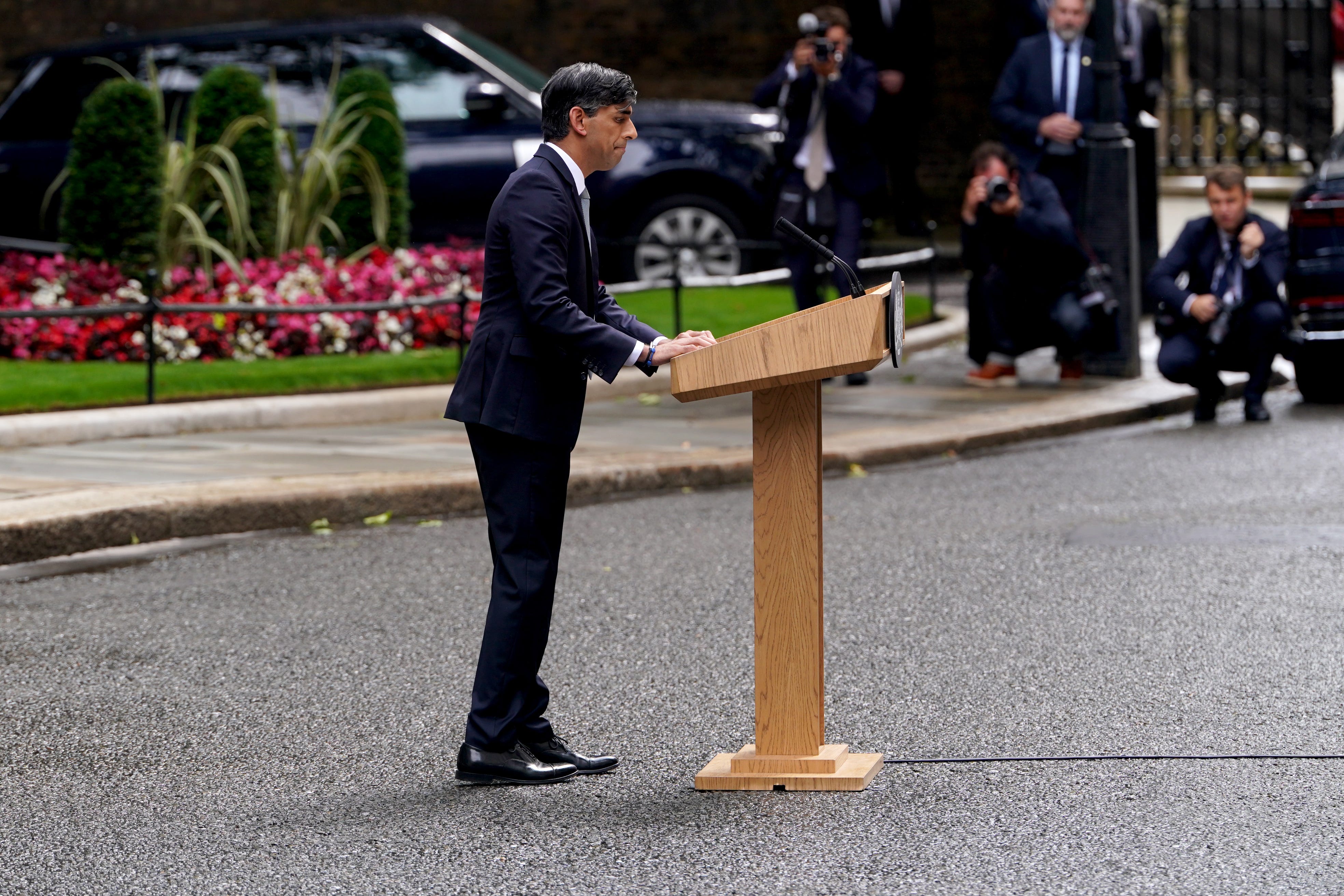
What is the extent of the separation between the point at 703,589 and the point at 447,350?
5.26 meters

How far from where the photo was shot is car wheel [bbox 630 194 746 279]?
13242 millimetres

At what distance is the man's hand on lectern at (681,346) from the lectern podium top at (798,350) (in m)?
0.02

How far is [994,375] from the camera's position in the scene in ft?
37.6

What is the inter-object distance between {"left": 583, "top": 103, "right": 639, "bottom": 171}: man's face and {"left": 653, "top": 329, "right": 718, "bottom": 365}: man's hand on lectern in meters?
0.44

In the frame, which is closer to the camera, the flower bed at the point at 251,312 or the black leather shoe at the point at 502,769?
the black leather shoe at the point at 502,769

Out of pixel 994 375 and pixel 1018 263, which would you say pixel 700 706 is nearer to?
pixel 1018 263

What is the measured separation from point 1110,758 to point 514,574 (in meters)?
1.45

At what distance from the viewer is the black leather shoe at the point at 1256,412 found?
33.7ft

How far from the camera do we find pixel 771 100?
11.3m

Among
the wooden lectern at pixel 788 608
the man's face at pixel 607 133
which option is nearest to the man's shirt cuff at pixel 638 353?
the wooden lectern at pixel 788 608

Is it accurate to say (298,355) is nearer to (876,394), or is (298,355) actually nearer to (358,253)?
(358,253)

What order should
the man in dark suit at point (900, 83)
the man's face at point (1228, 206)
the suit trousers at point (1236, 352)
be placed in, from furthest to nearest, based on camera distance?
the man in dark suit at point (900, 83)
the suit trousers at point (1236, 352)
the man's face at point (1228, 206)

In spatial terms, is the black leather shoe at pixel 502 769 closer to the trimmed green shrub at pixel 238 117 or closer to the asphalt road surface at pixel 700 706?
the asphalt road surface at pixel 700 706

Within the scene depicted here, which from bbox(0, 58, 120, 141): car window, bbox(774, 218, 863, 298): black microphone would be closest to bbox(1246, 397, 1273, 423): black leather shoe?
bbox(774, 218, 863, 298): black microphone
